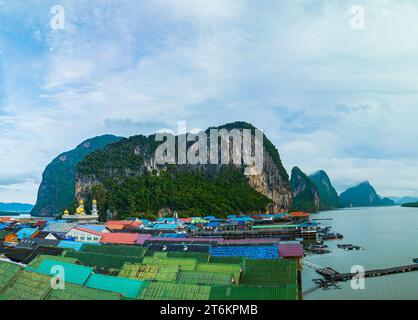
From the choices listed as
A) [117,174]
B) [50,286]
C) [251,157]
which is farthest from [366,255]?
[251,157]

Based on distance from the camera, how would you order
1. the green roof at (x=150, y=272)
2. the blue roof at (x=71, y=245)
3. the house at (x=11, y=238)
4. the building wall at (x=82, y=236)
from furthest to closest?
the house at (x=11, y=238) < the building wall at (x=82, y=236) < the blue roof at (x=71, y=245) < the green roof at (x=150, y=272)

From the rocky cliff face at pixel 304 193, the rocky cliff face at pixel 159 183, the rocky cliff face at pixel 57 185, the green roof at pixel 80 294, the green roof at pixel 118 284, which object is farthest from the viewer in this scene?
the rocky cliff face at pixel 304 193

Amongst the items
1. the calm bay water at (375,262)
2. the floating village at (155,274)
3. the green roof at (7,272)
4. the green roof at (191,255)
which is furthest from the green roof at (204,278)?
the calm bay water at (375,262)

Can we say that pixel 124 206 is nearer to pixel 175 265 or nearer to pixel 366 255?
pixel 366 255

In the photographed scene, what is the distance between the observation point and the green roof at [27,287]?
14266 millimetres

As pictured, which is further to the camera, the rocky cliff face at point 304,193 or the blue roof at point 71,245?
the rocky cliff face at point 304,193

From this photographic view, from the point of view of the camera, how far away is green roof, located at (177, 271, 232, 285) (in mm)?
17031

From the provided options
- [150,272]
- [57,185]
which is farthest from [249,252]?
[57,185]

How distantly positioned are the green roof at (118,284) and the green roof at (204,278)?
Answer: 2516mm

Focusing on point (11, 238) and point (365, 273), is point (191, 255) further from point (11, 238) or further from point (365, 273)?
point (11, 238)

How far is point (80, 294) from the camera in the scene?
13.5 metres

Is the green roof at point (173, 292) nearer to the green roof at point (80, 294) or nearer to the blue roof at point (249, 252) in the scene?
the green roof at point (80, 294)

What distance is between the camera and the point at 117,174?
9056cm
